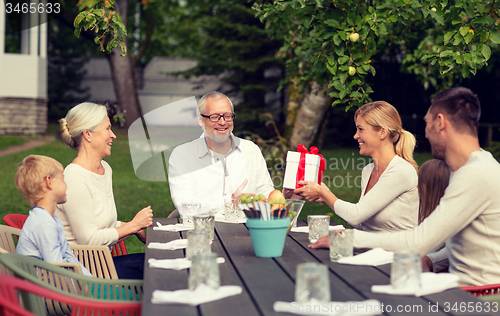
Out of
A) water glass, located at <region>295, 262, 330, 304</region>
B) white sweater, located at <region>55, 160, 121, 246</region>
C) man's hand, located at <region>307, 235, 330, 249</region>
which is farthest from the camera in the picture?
white sweater, located at <region>55, 160, 121, 246</region>

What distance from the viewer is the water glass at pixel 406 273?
67.8 inches

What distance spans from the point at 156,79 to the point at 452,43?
58.3 ft

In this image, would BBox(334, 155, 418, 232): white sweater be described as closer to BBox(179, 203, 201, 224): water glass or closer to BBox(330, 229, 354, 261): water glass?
BBox(330, 229, 354, 261): water glass

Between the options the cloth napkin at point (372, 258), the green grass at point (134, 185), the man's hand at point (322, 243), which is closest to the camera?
the cloth napkin at point (372, 258)

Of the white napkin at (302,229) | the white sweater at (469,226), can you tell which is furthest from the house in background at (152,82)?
the white sweater at (469,226)

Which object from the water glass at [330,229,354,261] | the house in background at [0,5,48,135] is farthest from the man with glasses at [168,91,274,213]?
the house in background at [0,5,48,135]

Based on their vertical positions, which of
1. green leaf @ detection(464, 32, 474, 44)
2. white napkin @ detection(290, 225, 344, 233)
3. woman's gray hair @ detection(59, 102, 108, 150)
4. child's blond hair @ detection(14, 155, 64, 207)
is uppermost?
green leaf @ detection(464, 32, 474, 44)

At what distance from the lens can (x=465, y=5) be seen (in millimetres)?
3576

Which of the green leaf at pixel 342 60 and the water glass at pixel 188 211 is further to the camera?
the green leaf at pixel 342 60

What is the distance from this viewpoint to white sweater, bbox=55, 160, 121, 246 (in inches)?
110

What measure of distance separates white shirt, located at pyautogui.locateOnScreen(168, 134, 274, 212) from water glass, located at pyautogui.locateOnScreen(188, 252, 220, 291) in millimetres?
1788

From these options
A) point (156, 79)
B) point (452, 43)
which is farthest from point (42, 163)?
point (156, 79)

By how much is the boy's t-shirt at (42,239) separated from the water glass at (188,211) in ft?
2.55

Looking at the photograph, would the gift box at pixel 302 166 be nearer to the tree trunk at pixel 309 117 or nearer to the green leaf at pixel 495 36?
the green leaf at pixel 495 36
